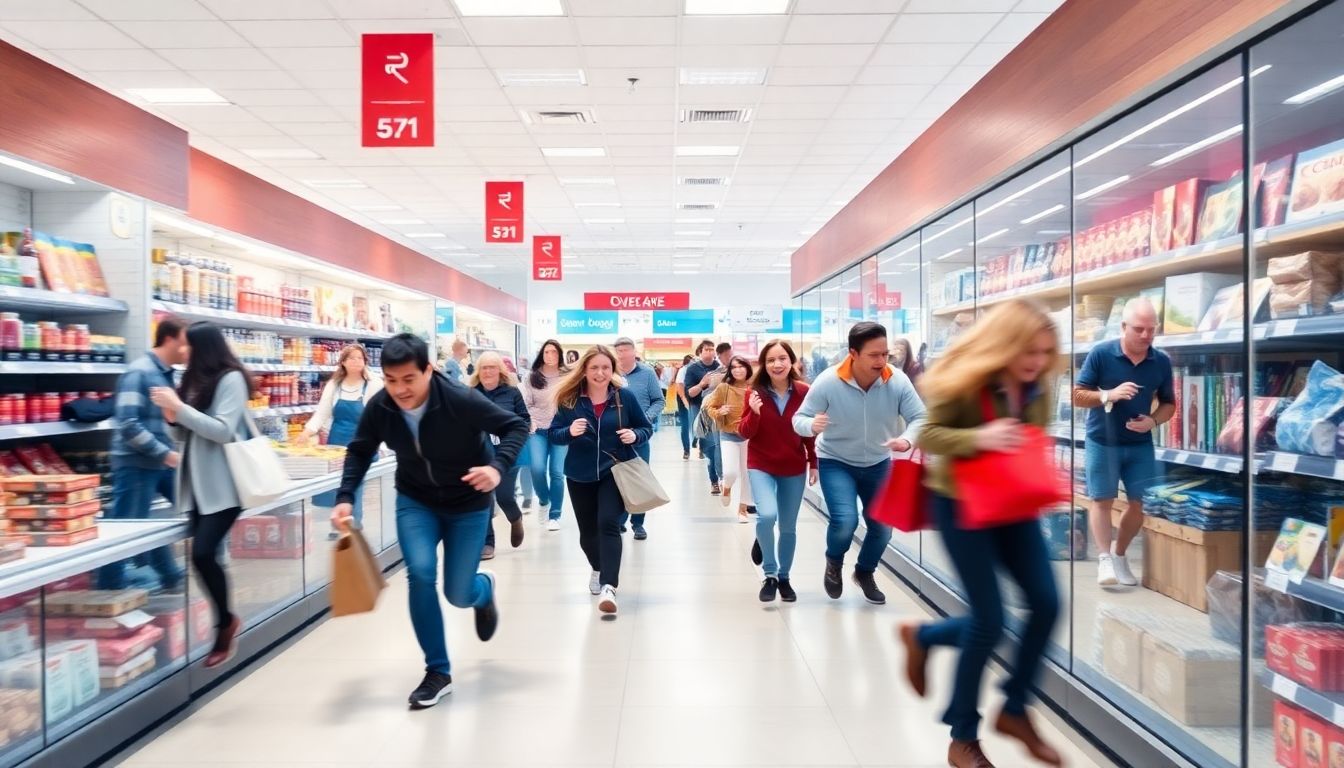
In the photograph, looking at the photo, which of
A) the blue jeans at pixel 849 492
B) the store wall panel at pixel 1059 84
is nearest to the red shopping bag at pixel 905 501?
the store wall panel at pixel 1059 84

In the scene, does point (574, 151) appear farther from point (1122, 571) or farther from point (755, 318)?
point (755, 318)

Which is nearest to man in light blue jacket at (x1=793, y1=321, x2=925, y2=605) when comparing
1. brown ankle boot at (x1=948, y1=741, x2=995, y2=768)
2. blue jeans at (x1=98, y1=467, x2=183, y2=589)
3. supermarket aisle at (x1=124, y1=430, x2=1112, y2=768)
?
supermarket aisle at (x1=124, y1=430, x2=1112, y2=768)

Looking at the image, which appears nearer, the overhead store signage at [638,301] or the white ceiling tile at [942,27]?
the white ceiling tile at [942,27]

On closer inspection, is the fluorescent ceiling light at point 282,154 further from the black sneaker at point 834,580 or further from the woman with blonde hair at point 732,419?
the black sneaker at point 834,580

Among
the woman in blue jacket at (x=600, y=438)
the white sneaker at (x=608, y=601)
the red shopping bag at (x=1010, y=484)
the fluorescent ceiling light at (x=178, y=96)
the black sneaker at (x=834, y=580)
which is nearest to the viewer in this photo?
the red shopping bag at (x=1010, y=484)

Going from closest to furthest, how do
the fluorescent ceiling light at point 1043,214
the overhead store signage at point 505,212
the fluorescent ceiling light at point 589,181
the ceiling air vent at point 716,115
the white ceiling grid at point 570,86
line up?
the fluorescent ceiling light at point 1043,214 → the white ceiling grid at point 570,86 → the ceiling air vent at point 716,115 → the overhead store signage at point 505,212 → the fluorescent ceiling light at point 589,181

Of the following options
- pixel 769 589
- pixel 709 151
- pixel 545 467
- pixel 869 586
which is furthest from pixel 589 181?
pixel 869 586

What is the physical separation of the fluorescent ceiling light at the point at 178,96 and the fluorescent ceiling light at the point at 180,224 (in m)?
2.65

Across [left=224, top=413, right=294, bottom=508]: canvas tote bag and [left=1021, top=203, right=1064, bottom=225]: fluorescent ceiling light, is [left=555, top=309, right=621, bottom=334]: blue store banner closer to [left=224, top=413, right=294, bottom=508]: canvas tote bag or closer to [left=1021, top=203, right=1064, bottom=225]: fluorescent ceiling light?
[left=1021, top=203, right=1064, bottom=225]: fluorescent ceiling light

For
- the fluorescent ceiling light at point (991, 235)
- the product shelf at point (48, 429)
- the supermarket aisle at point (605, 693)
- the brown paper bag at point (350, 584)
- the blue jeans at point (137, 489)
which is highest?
the fluorescent ceiling light at point (991, 235)

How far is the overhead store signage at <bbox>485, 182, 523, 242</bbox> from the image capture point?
1130 centimetres

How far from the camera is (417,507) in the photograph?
3525mm

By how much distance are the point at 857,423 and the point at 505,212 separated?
797 centimetres

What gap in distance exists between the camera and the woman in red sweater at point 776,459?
491 centimetres
